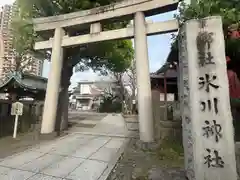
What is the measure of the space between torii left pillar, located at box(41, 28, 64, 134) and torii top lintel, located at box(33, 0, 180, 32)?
54 cm

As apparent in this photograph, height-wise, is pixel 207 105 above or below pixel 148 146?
above

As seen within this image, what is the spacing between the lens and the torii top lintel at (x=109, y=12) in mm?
7727

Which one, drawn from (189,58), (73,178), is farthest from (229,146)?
(73,178)

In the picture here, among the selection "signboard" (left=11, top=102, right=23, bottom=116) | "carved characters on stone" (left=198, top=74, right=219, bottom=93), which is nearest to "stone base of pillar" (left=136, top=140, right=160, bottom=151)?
"carved characters on stone" (left=198, top=74, right=219, bottom=93)

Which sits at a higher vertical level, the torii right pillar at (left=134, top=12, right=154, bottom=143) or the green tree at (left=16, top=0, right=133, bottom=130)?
the green tree at (left=16, top=0, right=133, bottom=130)

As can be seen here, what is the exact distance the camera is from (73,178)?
14.3ft

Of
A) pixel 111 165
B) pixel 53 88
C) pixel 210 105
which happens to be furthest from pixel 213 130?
pixel 53 88

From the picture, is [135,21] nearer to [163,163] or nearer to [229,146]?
[163,163]

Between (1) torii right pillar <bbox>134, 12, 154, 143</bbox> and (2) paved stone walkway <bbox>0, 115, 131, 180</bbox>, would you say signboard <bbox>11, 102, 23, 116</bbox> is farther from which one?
(1) torii right pillar <bbox>134, 12, 154, 143</bbox>

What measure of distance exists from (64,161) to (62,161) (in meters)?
0.05

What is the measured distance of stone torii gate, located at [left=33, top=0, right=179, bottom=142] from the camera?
23.8 feet

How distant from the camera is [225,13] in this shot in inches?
241

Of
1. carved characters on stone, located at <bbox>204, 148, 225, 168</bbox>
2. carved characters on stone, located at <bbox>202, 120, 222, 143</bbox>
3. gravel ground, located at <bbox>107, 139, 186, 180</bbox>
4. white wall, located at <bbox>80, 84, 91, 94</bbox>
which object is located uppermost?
white wall, located at <bbox>80, 84, 91, 94</bbox>

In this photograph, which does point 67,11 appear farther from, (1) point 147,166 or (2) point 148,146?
(1) point 147,166
